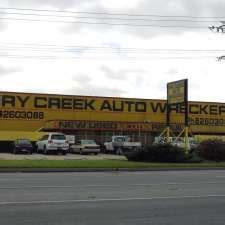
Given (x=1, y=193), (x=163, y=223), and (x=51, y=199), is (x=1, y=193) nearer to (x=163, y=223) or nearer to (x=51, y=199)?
(x=51, y=199)

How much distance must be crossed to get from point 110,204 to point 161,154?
2574 centimetres

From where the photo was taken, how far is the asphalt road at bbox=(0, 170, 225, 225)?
11.3m

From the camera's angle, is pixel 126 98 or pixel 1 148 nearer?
pixel 1 148

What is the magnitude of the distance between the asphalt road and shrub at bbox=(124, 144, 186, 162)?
19604 millimetres

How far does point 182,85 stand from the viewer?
150ft

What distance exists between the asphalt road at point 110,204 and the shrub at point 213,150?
22.0 m

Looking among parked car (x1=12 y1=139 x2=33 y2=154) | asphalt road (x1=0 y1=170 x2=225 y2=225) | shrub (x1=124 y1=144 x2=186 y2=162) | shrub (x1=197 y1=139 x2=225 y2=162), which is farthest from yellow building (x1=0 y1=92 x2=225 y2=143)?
asphalt road (x1=0 y1=170 x2=225 y2=225)

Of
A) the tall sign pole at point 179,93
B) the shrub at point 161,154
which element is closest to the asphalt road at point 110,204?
the shrub at point 161,154

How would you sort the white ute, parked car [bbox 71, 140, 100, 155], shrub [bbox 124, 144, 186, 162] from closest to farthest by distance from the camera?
shrub [bbox 124, 144, 186, 162] → parked car [bbox 71, 140, 100, 155] → the white ute

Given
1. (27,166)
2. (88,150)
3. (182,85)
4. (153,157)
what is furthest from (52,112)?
(27,166)

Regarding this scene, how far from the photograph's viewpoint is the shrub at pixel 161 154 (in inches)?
1542

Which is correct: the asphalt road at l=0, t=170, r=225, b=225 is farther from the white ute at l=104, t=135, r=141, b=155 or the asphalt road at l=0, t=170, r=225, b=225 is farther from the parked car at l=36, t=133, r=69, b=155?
the white ute at l=104, t=135, r=141, b=155

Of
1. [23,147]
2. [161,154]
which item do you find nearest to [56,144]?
[23,147]

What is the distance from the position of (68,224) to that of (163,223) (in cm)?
169
